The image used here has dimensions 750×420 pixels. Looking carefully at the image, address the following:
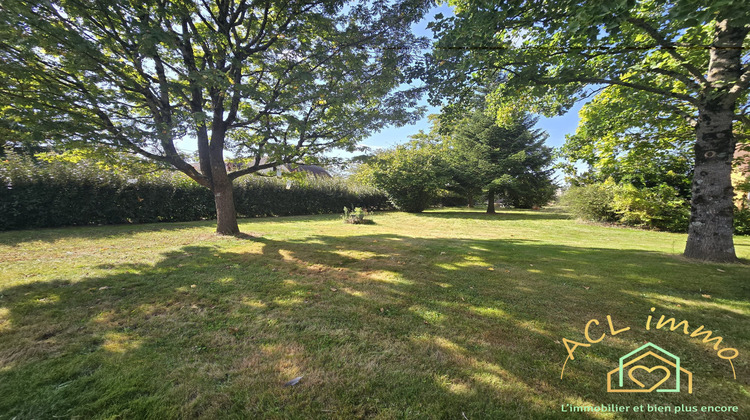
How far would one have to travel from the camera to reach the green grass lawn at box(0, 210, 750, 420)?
66.3 inches

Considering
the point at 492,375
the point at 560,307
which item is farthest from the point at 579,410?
the point at 560,307

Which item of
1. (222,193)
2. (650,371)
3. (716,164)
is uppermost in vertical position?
(716,164)

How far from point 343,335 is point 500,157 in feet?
63.4

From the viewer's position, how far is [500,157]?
60.0 ft

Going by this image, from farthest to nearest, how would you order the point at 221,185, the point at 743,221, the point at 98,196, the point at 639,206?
the point at 639,206, the point at 98,196, the point at 743,221, the point at 221,185

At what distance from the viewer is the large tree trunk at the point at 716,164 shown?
4.51 m

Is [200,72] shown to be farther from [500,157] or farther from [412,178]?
[500,157]

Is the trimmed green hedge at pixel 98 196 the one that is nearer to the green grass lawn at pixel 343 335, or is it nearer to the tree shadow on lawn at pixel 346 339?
the green grass lawn at pixel 343 335

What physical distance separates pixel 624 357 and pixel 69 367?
4660mm

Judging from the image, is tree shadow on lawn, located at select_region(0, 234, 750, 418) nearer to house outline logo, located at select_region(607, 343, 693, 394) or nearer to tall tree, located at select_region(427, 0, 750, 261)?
house outline logo, located at select_region(607, 343, 693, 394)

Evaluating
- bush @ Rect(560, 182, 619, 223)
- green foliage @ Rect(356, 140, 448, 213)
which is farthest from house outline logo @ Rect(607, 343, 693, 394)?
green foliage @ Rect(356, 140, 448, 213)

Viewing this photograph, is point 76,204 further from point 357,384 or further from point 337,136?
point 357,384

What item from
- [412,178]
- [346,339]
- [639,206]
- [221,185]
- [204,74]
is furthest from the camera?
[412,178]

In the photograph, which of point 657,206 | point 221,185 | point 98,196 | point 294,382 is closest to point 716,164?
point 657,206
